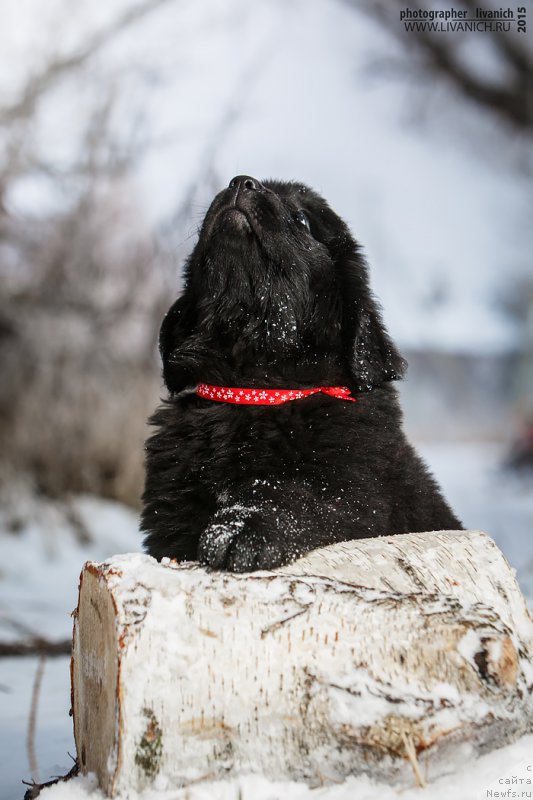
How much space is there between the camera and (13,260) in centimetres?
797

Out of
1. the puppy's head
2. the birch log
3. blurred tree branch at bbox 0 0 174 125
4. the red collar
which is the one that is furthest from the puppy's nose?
blurred tree branch at bbox 0 0 174 125

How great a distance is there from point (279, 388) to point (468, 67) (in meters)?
8.39

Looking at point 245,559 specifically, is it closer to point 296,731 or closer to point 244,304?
point 296,731

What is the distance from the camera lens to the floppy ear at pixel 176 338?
2980mm

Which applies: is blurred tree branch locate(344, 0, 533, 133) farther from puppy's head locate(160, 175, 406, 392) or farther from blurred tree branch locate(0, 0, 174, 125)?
puppy's head locate(160, 175, 406, 392)

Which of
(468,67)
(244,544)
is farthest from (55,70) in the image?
(244,544)

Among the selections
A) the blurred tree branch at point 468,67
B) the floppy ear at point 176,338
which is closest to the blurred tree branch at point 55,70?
the blurred tree branch at point 468,67

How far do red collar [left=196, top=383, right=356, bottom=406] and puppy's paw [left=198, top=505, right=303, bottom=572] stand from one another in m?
0.60

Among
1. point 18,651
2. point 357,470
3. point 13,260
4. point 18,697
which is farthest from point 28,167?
point 357,470

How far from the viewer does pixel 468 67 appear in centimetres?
975

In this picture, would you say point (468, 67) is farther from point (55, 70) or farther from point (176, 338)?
point (176, 338)

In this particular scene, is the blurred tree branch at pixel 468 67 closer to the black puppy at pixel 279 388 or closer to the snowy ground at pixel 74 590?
the snowy ground at pixel 74 590

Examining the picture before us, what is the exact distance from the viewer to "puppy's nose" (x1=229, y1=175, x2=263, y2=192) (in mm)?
2806

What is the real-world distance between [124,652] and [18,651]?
2.60 meters
